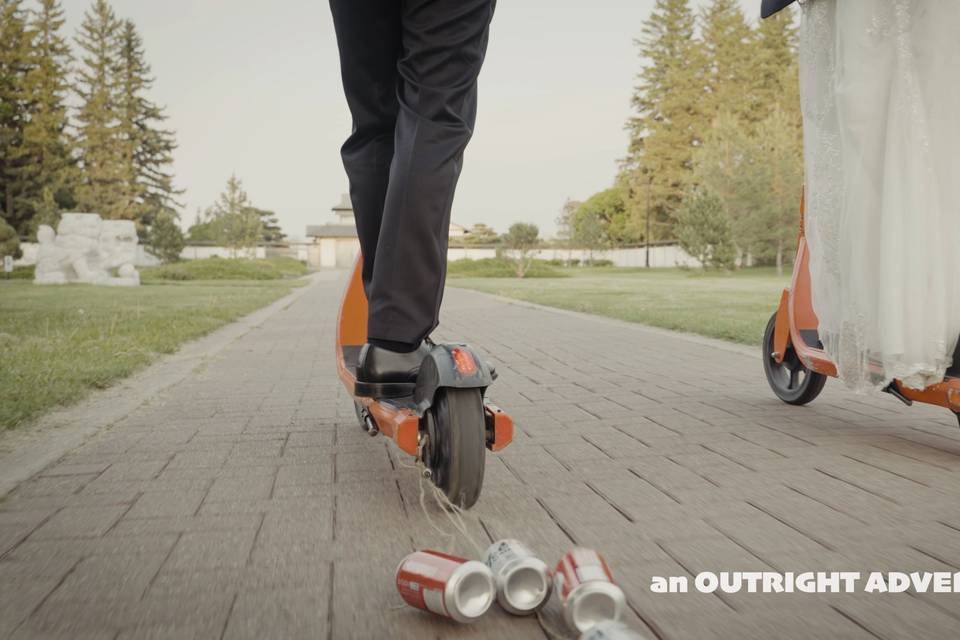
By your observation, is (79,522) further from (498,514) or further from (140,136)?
(140,136)

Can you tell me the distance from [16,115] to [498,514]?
40.4m

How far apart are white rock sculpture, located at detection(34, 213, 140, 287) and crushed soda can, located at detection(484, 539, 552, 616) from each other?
22043 mm

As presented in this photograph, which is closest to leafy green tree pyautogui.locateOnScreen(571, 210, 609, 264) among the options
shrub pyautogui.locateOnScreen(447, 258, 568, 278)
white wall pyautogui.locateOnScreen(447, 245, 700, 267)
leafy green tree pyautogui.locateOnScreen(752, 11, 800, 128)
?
white wall pyautogui.locateOnScreen(447, 245, 700, 267)

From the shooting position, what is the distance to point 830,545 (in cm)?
181

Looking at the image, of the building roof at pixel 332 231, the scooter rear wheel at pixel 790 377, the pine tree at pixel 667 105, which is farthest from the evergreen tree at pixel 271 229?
the scooter rear wheel at pixel 790 377

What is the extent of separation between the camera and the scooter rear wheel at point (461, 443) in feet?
6.40

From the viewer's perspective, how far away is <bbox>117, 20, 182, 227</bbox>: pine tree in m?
53.1

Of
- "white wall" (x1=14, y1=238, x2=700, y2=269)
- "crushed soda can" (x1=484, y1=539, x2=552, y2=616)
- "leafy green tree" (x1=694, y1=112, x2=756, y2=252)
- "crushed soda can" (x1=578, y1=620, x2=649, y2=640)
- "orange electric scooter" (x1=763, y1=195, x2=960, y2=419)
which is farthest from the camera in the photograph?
"white wall" (x1=14, y1=238, x2=700, y2=269)

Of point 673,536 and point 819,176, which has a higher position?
point 819,176

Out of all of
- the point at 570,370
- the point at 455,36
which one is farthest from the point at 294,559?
the point at 570,370

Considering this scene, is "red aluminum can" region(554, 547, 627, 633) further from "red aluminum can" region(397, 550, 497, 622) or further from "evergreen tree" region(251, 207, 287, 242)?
"evergreen tree" region(251, 207, 287, 242)

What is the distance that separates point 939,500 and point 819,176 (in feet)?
4.13

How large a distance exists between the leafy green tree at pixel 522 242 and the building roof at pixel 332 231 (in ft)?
131

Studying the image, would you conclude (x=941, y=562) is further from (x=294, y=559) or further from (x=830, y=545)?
(x=294, y=559)
